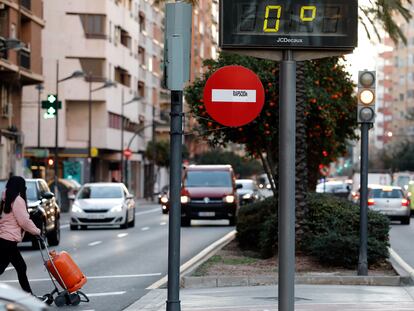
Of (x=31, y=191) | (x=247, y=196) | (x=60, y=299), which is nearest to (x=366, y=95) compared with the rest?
(x=60, y=299)

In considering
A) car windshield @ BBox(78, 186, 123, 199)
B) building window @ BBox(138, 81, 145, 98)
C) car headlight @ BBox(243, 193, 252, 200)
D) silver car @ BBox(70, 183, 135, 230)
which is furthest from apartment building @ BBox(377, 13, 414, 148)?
silver car @ BBox(70, 183, 135, 230)

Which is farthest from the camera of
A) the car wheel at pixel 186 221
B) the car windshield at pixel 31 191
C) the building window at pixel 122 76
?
the building window at pixel 122 76

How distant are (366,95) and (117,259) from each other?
28.2 feet

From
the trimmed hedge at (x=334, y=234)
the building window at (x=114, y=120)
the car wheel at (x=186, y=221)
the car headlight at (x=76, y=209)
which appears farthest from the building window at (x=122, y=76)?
the trimmed hedge at (x=334, y=234)

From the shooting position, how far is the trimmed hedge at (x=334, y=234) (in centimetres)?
1995

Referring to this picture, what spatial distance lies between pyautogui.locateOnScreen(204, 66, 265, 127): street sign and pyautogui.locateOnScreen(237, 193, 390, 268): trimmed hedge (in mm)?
9628

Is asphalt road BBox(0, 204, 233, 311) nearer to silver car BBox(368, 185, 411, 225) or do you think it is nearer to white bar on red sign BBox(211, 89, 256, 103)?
white bar on red sign BBox(211, 89, 256, 103)

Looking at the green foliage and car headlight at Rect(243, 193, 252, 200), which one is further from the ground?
the green foliage

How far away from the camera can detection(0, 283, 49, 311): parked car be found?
6777 millimetres

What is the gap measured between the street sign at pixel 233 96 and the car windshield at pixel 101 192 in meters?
31.4

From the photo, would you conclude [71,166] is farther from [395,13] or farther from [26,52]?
[395,13]

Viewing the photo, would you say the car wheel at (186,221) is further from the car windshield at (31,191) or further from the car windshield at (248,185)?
the car windshield at (248,185)

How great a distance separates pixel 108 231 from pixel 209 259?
1795 centimetres

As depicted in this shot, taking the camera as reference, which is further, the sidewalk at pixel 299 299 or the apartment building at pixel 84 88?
the apartment building at pixel 84 88
